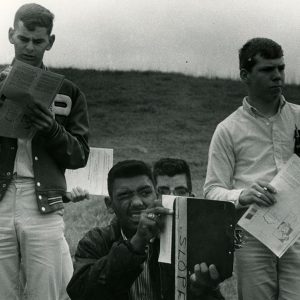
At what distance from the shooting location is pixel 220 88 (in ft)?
20.5

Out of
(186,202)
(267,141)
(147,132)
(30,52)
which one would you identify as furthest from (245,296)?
(147,132)

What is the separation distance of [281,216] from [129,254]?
77cm

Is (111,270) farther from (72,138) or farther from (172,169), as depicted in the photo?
(172,169)

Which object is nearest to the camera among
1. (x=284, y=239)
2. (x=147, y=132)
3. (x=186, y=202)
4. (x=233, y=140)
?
(x=186, y=202)

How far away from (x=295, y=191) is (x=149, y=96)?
3755mm

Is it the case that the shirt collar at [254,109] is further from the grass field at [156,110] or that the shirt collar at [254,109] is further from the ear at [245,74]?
the grass field at [156,110]

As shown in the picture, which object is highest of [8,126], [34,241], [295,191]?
[8,126]

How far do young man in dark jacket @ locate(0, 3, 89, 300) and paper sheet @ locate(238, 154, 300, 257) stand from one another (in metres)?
0.79

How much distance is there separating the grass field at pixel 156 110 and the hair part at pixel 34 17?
2759mm

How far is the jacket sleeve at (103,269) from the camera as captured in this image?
7.38ft

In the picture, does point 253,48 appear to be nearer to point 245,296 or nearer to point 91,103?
point 245,296

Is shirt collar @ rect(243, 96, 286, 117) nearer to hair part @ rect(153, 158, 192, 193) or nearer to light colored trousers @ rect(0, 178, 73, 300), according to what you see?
hair part @ rect(153, 158, 192, 193)

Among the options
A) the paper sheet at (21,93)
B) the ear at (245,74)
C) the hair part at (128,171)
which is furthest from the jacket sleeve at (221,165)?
the paper sheet at (21,93)

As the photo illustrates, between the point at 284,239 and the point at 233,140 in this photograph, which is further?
the point at 233,140
